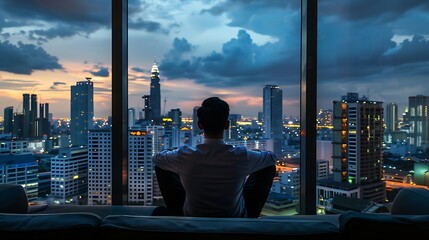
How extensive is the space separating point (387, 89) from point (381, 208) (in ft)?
3.38

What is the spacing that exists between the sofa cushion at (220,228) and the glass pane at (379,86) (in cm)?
185

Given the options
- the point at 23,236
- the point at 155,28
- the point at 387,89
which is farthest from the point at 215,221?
the point at 387,89

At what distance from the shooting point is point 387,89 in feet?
8.49

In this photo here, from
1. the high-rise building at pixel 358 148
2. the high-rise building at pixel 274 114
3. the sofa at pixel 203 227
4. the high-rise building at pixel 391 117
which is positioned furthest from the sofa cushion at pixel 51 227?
the high-rise building at pixel 391 117

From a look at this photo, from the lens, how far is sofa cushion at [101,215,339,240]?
2.56ft

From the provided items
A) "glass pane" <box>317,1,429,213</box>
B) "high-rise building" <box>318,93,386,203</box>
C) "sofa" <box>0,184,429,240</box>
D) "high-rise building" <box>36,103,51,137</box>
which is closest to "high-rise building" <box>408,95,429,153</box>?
"glass pane" <box>317,1,429,213</box>

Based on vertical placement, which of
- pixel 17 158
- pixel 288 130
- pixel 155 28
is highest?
pixel 155 28

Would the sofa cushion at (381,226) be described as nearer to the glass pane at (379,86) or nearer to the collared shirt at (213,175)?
the collared shirt at (213,175)

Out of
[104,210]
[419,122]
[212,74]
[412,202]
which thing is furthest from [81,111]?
[419,122]

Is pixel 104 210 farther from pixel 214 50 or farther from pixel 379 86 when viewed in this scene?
pixel 379 86

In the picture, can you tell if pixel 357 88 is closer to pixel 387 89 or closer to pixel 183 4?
pixel 387 89

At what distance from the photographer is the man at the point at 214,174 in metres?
1.30

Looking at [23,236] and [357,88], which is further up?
[357,88]

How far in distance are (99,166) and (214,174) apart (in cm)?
164
